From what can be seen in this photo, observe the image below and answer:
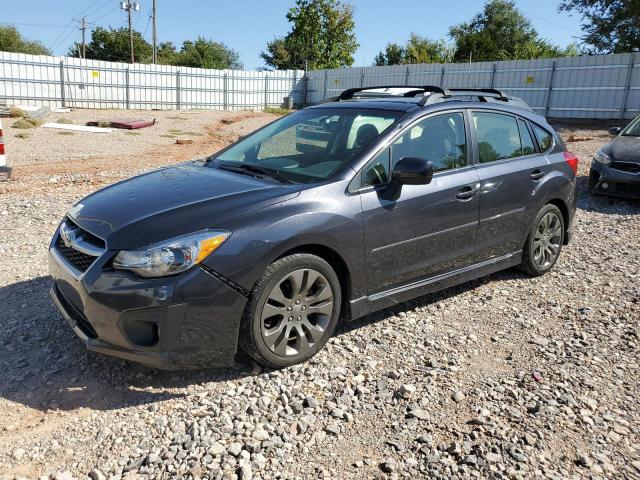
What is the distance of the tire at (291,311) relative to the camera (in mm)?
3352

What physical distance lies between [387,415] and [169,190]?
2.02m

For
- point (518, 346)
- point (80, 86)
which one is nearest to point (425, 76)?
point (80, 86)

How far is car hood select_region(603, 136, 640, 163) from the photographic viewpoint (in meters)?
8.95

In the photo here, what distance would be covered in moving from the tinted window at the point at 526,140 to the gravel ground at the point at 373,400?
1280mm

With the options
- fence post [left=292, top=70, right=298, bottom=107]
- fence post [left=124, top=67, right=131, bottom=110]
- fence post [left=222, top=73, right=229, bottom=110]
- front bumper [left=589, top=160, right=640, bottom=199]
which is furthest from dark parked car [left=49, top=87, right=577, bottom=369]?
fence post [left=292, top=70, right=298, bottom=107]

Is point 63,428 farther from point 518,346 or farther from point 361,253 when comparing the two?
point 518,346

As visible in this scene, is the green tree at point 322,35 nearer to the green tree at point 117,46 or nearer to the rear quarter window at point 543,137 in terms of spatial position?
the green tree at point 117,46

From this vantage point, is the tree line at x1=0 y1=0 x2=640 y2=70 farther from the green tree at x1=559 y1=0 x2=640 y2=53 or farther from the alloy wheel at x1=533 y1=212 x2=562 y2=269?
the alloy wheel at x1=533 y1=212 x2=562 y2=269

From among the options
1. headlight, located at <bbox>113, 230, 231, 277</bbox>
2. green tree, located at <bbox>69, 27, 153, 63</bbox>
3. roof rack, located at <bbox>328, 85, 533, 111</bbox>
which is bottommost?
headlight, located at <bbox>113, 230, 231, 277</bbox>

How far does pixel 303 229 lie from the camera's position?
3465 mm

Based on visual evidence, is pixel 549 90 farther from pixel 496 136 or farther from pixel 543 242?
pixel 496 136

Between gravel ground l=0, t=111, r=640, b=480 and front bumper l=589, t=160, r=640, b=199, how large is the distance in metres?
4.36

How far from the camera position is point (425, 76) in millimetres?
28859

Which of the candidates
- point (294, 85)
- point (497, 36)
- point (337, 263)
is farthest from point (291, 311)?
point (497, 36)
